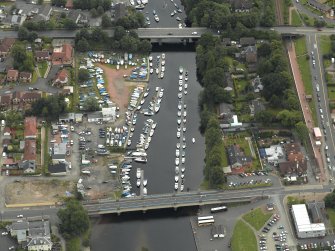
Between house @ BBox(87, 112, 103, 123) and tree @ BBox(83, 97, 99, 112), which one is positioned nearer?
house @ BBox(87, 112, 103, 123)

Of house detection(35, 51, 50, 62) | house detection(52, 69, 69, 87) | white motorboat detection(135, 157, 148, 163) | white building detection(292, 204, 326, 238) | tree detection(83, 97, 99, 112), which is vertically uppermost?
house detection(35, 51, 50, 62)

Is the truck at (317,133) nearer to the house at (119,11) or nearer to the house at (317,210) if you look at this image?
the house at (317,210)

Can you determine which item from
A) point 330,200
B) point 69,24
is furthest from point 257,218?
point 69,24

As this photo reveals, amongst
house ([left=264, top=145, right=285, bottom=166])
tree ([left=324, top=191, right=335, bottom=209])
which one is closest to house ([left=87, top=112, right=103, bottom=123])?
house ([left=264, top=145, right=285, bottom=166])

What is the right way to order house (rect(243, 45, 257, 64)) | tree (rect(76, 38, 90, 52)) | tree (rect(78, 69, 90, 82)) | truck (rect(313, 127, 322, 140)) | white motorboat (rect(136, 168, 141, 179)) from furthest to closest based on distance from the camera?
tree (rect(76, 38, 90, 52)) → house (rect(243, 45, 257, 64)) → tree (rect(78, 69, 90, 82)) → truck (rect(313, 127, 322, 140)) → white motorboat (rect(136, 168, 141, 179))

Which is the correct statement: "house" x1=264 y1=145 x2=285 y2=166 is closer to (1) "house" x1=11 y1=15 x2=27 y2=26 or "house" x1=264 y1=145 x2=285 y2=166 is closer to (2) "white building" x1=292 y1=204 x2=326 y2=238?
(2) "white building" x1=292 y1=204 x2=326 y2=238

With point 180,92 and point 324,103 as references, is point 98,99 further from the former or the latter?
point 324,103

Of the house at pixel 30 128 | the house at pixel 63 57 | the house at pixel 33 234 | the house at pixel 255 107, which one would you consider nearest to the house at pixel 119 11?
the house at pixel 63 57
